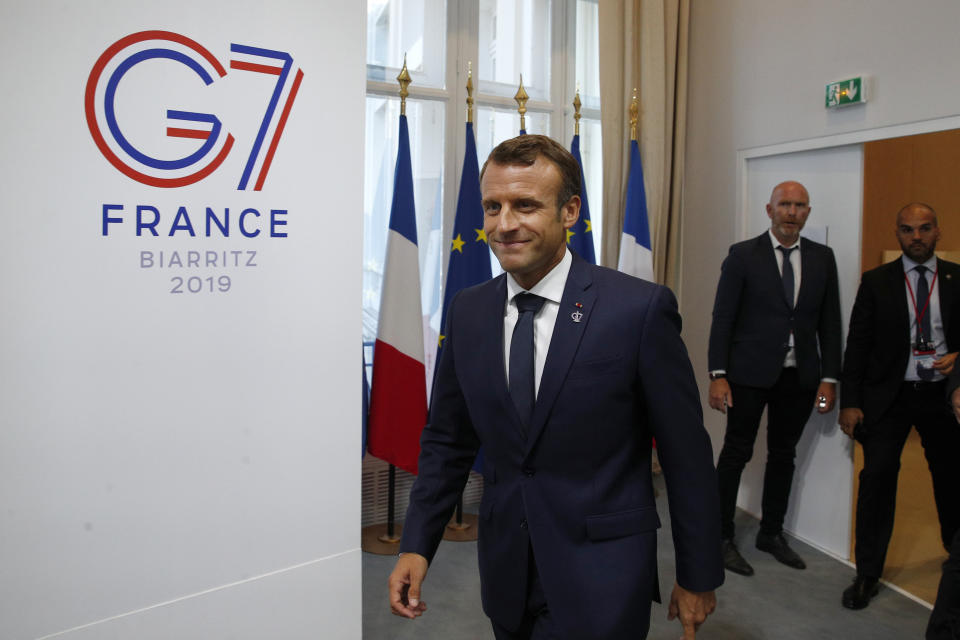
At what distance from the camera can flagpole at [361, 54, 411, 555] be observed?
3598mm

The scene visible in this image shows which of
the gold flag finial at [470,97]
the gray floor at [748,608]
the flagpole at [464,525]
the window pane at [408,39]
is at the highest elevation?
the window pane at [408,39]

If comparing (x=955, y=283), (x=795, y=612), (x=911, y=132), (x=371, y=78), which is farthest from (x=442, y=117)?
(x=795, y=612)

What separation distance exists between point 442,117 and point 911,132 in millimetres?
2341

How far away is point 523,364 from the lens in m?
1.39

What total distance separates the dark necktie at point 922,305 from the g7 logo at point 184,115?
2545 mm

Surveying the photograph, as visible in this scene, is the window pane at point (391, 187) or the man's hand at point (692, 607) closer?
the man's hand at point (692, 607)

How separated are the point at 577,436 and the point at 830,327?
8.11 feet

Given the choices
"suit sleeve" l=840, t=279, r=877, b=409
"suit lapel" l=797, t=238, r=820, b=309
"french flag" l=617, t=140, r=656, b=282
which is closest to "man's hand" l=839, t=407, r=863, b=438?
"suit sleeve" l=840, t=279, r=877, b=409

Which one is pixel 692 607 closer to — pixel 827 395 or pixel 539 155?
pixel 539 155

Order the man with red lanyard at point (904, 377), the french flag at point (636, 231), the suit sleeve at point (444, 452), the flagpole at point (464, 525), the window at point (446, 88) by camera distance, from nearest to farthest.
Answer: the suit sleeve at point (444, 452) < the man with red lanyard at point (904, 377) < the flagpole at point (464, 525) < the window at point (446, 88) < the french flag at point (636, 231)

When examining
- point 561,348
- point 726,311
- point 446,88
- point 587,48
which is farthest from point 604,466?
point 587,48

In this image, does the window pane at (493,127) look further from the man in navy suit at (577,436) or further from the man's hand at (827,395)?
the man in navy suit at (577,436)

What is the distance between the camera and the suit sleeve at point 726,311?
339 cm

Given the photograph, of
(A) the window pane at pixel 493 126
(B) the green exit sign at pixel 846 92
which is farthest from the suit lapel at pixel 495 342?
(A) the window pane at pixel 493 126
